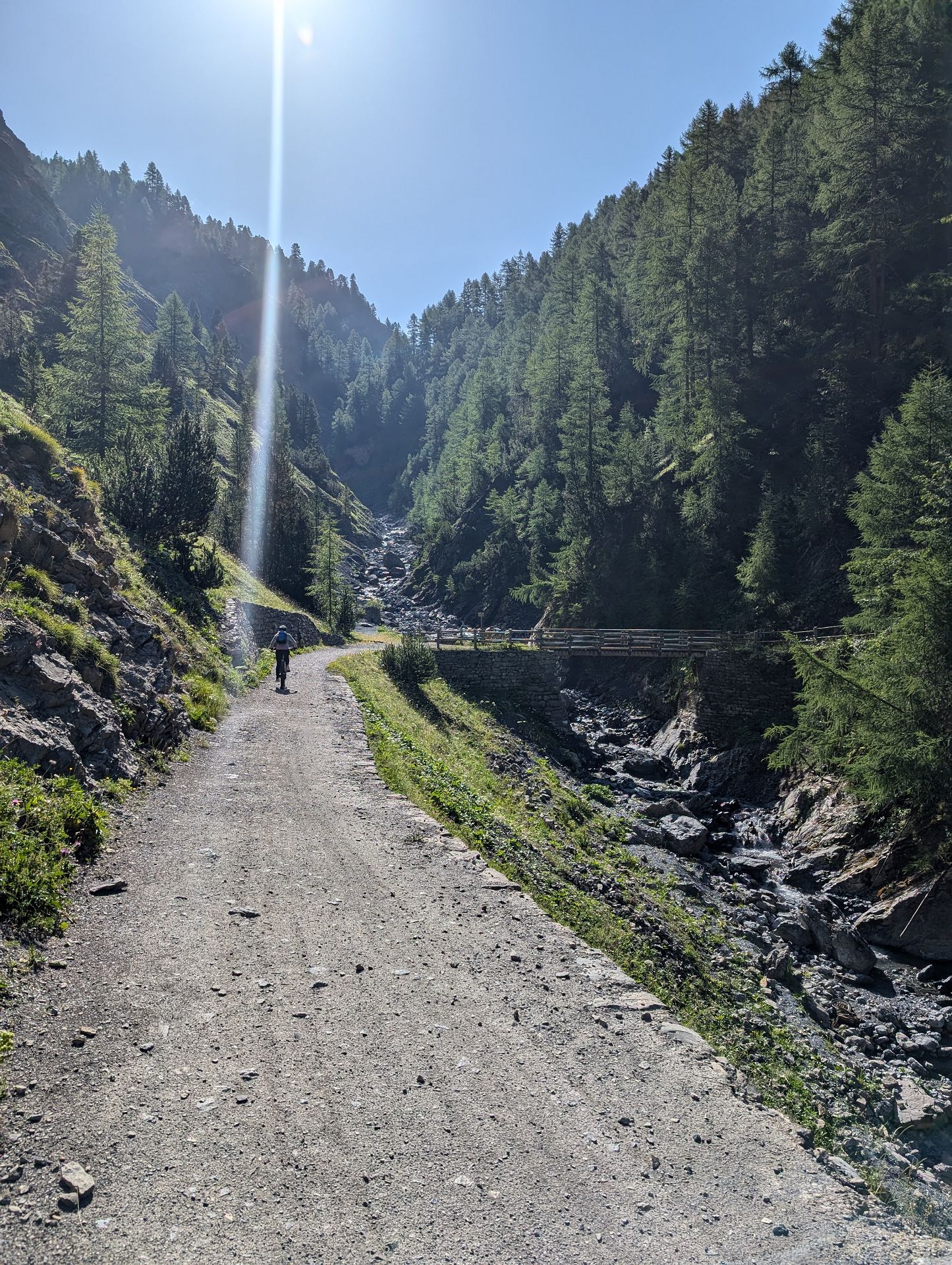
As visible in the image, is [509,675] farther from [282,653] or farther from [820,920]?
[820,920]

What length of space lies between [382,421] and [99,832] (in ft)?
623

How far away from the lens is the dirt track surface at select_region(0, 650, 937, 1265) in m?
4.20

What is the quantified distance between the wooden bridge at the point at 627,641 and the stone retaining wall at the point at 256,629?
8026 mm

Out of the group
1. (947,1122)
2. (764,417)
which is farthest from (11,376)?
(947,1122)

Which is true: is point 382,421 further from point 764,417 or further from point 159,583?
Answer: point 159,583

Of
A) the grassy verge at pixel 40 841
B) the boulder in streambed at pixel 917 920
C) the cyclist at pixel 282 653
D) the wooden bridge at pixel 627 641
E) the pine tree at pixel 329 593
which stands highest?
the pine tree at pixel 329 593

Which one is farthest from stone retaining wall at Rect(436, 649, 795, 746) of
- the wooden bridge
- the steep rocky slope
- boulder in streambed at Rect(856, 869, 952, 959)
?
the steep rocky slope

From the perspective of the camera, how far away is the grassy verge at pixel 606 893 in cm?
862

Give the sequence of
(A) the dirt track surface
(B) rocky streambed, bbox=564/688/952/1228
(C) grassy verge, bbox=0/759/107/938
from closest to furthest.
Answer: (A) the dirt track surface
(C) grassy verge, bbox=0/759/107/938
(B) rocky streambed, bbox=564/688/952/1228

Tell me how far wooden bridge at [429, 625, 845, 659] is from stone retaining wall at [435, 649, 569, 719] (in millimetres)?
791

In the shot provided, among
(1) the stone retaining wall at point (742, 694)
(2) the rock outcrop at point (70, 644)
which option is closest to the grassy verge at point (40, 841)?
(2) the rock outcrop at point (70, 644)

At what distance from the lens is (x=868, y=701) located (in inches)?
775

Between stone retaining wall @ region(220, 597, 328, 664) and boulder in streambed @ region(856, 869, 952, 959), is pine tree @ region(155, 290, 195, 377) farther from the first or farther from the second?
boulder in streambed @ region(856, 869, 952, 959)

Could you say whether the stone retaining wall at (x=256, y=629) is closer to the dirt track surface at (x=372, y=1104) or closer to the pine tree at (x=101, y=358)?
the pine tree at (x=101, y=358)
